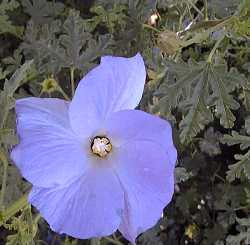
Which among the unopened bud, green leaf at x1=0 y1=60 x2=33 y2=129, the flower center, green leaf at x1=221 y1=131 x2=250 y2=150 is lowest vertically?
green leaf at x1=221 y1=131 x2=250 y2=150

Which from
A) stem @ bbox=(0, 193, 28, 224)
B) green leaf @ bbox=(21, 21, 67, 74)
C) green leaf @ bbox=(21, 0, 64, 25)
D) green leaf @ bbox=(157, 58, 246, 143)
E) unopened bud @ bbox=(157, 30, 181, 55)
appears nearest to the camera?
stem @ bbox=(0, 193, 28, 224)

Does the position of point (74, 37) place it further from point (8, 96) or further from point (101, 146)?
point (101, 146)

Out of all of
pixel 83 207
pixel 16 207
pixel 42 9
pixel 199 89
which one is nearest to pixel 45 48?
pixel 42 9

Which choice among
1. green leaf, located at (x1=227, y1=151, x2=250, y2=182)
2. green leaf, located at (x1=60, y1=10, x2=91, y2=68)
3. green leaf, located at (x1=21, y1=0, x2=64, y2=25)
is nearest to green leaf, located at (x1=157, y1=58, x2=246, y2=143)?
green leaf, located at (x1=227, y1=151, x2=250, y2=182)

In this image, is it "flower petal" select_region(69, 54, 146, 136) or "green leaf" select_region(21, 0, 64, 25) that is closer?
"flower petal" select_region(69, 54, 146, 136)

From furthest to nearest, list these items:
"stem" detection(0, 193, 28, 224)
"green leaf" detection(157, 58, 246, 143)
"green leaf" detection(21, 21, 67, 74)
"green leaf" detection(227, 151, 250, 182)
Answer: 1. "green leaf" detection(21, 21, 67, 74)
2. "green leaf" detection(227, 151, 250, 182)
3. "green leaf" detection(157, 58, 246, 143)
4. "stem" detection(0, 193, 28, 224)

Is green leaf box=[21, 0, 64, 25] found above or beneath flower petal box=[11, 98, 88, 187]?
beneath

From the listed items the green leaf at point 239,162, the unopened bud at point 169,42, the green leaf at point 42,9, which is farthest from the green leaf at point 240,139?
the green leaf at point 42,9

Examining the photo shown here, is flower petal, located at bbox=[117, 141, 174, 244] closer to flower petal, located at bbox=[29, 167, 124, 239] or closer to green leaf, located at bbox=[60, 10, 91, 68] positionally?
flower petal, located at bbox=[29, 167, 124, 239]
